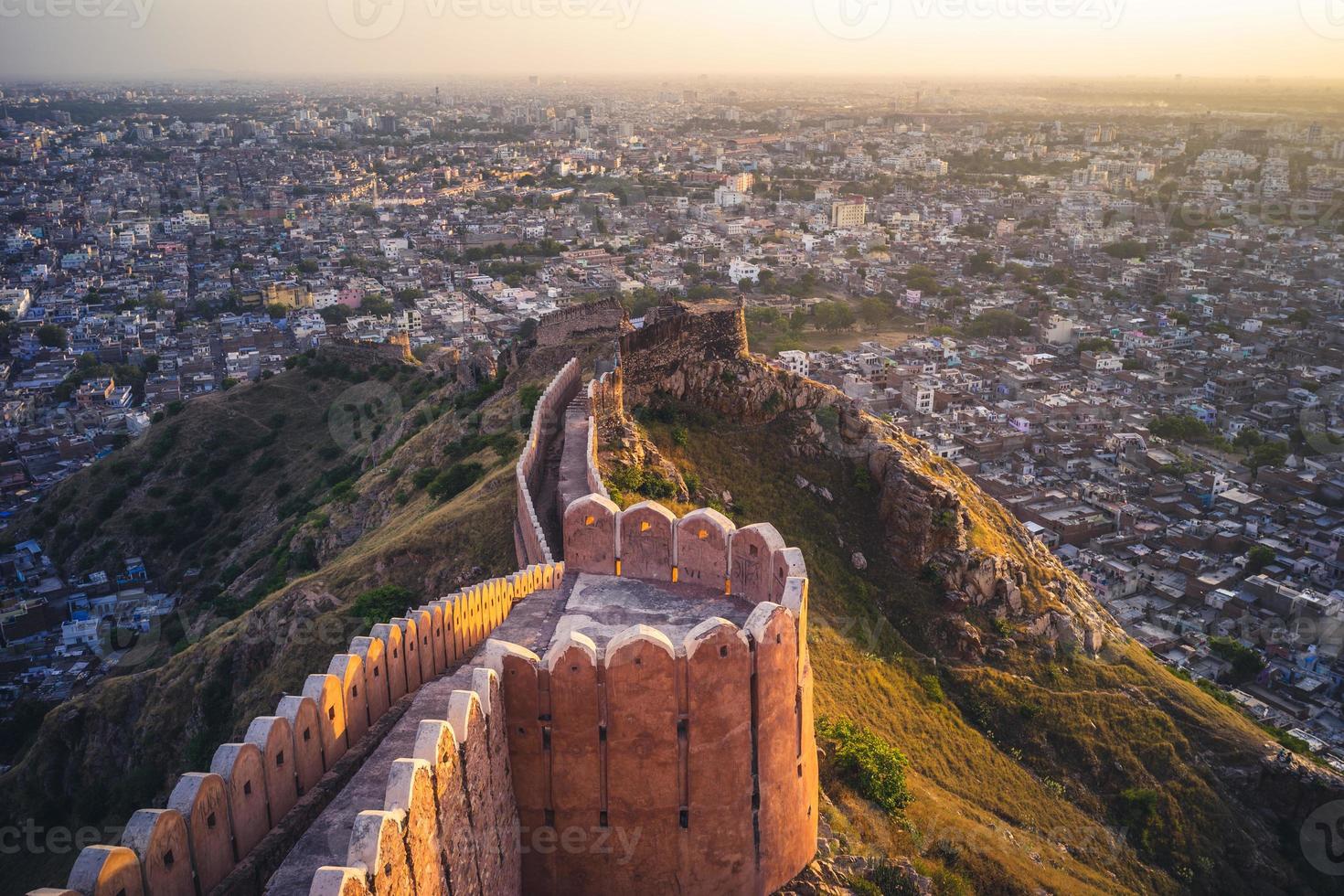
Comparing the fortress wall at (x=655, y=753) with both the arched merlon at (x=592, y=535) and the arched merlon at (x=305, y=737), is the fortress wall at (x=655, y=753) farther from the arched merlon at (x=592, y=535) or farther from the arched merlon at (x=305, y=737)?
the arched merlon at (x=592, y=535)

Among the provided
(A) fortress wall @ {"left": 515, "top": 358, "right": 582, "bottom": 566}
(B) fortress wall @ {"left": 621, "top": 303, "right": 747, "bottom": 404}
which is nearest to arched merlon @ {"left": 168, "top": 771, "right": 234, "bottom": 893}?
(A) fortress wall @ {"left": 515, "top": 358, "right": 582, "bottom": 566}

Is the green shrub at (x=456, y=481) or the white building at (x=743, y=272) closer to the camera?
the green shrub at (x=456, y=481)

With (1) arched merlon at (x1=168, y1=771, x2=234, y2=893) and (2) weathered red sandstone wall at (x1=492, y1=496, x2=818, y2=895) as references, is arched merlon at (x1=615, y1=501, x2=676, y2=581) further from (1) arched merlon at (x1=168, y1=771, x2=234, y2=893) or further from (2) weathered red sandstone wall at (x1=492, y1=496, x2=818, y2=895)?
(1) arched merlon at (x1=168, y1=771, x2=234, y2=893)

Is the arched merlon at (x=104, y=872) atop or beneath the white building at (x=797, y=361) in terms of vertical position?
atop

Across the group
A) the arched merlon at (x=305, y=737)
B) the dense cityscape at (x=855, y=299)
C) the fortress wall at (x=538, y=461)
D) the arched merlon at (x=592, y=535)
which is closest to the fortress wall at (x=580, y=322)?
the dense cityscape at (x=855, y=299)

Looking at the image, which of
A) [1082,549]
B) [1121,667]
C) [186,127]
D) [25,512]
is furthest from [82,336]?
[186,127]
